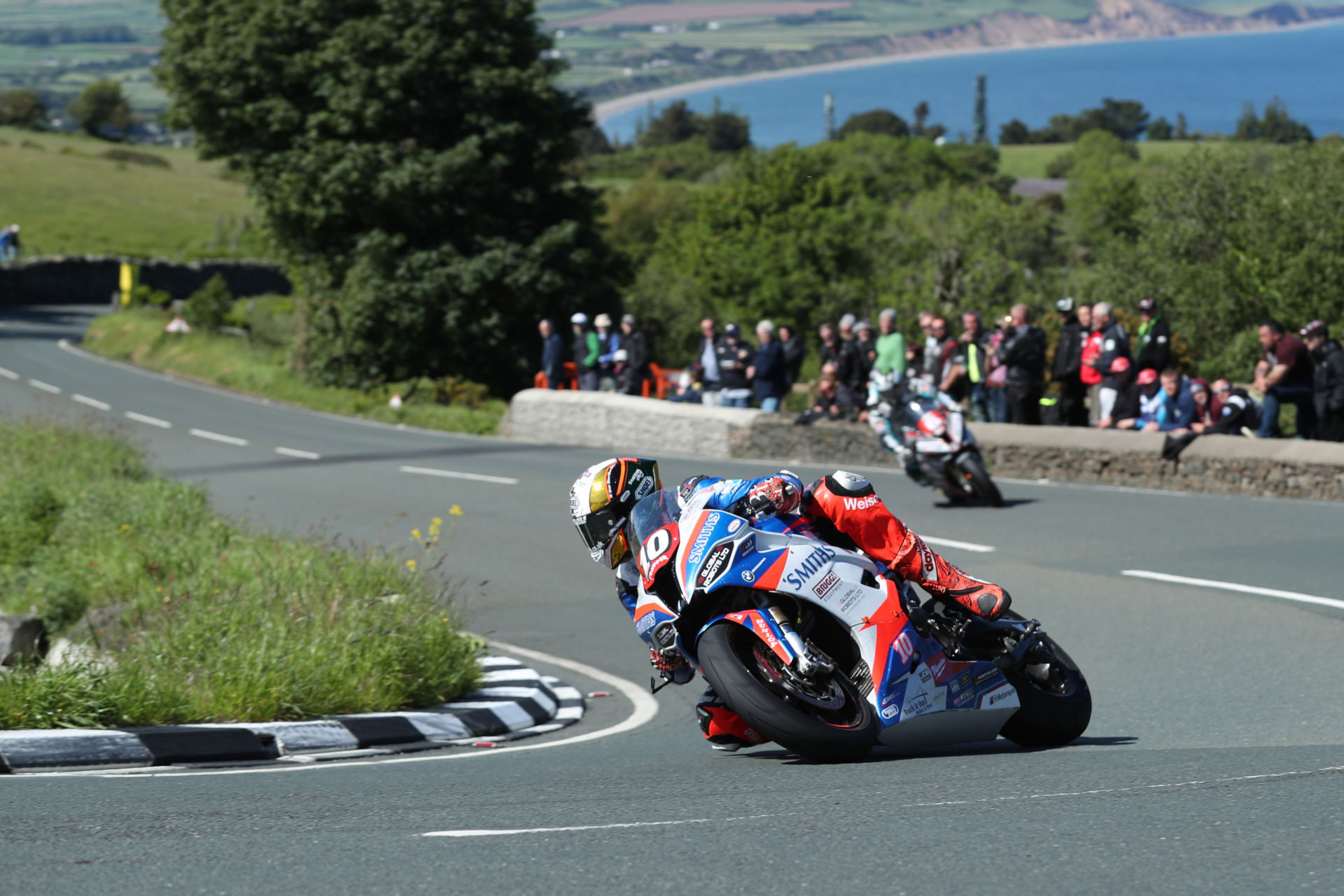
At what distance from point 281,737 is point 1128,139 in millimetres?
194366

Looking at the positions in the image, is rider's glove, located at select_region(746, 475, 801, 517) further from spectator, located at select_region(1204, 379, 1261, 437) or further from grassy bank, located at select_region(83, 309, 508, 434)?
grassy bank, located at select_region(83, 309, 508, 434)

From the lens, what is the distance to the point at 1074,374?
17.6 m

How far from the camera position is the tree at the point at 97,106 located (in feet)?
441

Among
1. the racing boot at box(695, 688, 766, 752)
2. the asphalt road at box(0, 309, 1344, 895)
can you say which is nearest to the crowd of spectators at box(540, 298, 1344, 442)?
the asphalt road at box(0, 309, 1344, 895)

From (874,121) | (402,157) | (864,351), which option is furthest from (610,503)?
(874,121)

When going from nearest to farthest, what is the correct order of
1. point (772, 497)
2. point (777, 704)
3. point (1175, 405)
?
point (777, 704) → point (772, 497) → point (1175, 405)

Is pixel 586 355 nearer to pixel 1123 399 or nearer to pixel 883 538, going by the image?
pixel 1123 399

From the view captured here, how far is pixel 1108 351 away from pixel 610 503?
12401 millimetres

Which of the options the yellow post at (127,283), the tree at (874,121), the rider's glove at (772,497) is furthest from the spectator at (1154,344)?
the tree at (874,121)

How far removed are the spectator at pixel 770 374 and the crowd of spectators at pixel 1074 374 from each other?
A: 0.06 ft

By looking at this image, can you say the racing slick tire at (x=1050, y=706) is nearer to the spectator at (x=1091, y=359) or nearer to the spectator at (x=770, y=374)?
the spectator at (x=1091, y=359)

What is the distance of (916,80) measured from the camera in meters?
151

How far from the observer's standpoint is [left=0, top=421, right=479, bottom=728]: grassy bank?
7352 mm

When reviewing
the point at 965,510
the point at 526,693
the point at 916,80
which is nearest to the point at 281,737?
the point at 526,693
